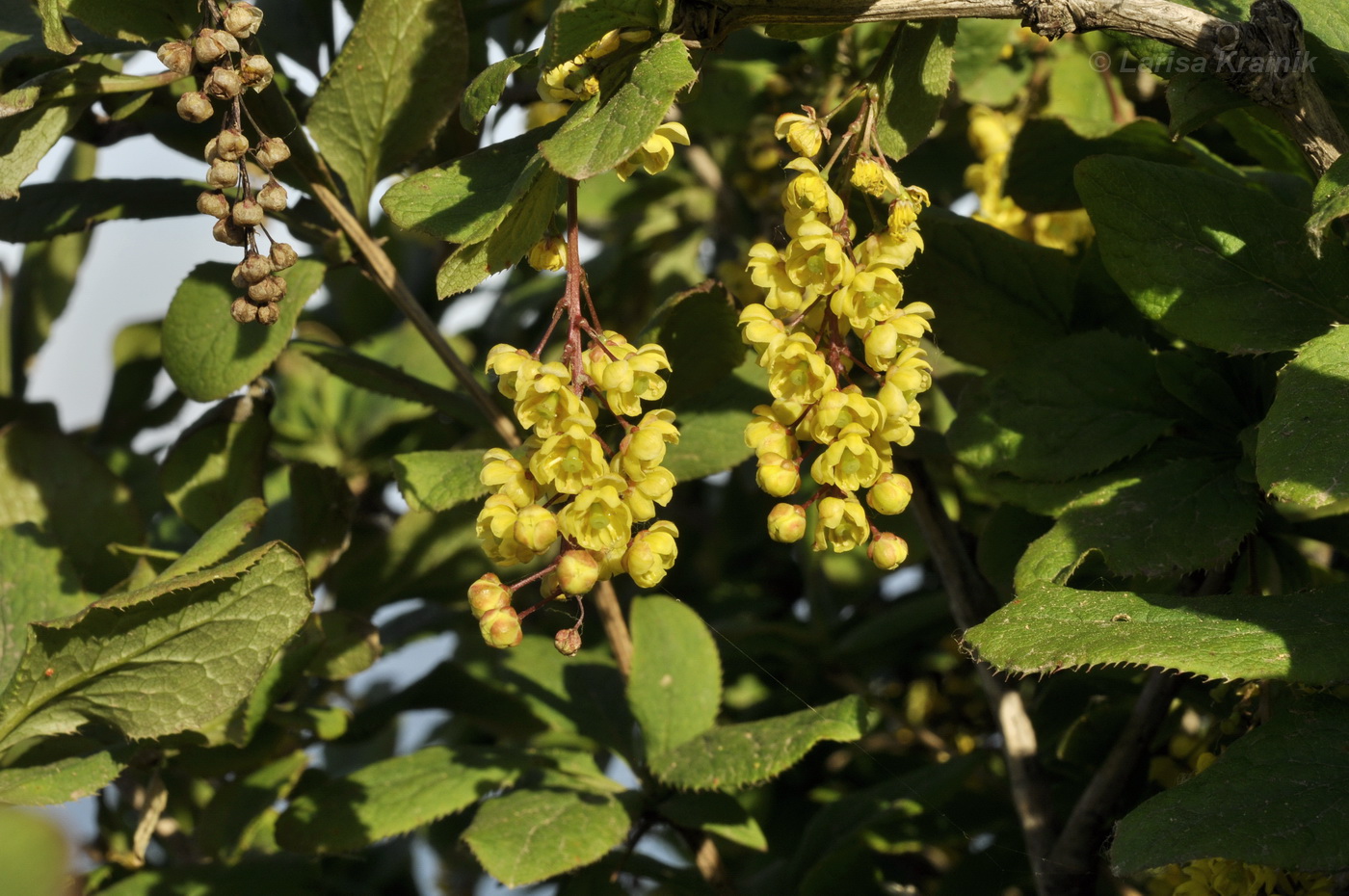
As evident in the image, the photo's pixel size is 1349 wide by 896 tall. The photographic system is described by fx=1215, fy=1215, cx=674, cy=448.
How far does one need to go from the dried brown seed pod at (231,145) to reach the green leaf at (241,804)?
2.76 ft

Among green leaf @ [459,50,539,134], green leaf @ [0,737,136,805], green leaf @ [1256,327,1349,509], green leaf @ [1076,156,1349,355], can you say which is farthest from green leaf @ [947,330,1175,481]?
green leaf @ [0,737,136,805]

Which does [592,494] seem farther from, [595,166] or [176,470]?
[176,470]

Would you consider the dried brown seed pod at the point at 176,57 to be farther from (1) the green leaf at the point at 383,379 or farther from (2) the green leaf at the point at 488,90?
(1) the green leaf at the point at 383,379

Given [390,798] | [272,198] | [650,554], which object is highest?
[272,198]

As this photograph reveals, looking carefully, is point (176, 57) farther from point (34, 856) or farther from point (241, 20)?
point (34, 856)

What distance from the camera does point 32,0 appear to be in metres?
1.29

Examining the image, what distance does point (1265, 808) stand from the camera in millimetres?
803

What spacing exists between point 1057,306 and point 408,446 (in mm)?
1103

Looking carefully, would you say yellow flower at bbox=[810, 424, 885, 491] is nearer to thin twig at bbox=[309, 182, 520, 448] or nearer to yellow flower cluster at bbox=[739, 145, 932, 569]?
yellow flower cluster at bbox=[739, 145, 932, 569]

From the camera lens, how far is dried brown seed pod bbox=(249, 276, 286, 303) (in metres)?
1.03

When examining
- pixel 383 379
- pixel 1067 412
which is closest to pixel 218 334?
pixel 383 379

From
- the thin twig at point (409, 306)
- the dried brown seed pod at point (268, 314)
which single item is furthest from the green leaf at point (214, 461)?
the dried brown seed pod at point (268, 314)

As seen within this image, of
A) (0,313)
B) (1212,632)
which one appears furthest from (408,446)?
(1212,632)

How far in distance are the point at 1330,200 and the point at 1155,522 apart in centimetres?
31
